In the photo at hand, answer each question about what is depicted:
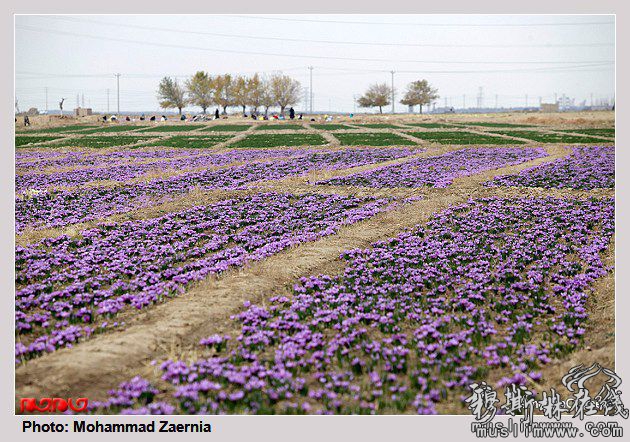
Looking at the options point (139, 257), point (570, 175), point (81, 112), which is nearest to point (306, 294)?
point (139, 257)

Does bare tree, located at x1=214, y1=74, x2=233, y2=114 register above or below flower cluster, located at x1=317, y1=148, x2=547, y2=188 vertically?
above

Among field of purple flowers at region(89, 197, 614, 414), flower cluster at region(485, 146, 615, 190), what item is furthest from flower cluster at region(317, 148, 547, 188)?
field of purple flowers at region(89, 197, 614, 414)

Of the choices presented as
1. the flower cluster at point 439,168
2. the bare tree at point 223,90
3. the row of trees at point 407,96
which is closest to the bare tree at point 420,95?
the row of trees at point 407,96

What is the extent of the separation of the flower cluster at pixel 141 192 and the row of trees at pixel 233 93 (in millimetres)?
110702

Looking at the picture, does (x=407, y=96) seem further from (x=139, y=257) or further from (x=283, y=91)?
(x=139, y=257)

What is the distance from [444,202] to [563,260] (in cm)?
625

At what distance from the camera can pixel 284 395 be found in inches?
225

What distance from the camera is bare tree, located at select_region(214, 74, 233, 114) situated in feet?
440

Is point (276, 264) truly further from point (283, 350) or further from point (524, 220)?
point (524, 220)

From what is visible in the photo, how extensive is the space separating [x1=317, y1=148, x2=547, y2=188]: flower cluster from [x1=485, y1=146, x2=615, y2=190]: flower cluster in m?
1.97

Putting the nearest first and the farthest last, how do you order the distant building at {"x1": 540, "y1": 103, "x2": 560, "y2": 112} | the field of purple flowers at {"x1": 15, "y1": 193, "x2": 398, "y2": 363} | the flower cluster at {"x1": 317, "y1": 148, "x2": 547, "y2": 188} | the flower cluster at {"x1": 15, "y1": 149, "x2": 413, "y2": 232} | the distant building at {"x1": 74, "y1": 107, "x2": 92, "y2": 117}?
the field of purple flowers at {"x1": 15, "y1": 193, "x2": 398, "y2": 363}, the flower cluster at {"x1": 15, "y1": 149, "x2": 413, "y2": 232}, the flower cluster at {"x1": 317, "y1": 148, "x2": 547, "y2": 188}, the distant building at {"x1": 74, "y1": 107, "x2": 92, "y2": 117}, the distant building at {"x1": 540, "y1": 103, "x2": 560, "y2": 112}

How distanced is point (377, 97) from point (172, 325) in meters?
144

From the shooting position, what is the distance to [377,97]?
144500 millimetres

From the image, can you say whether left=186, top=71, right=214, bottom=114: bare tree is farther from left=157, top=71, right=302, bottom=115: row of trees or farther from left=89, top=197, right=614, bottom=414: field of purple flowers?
left=89, top=197, right=614, bottom=414: field of purple flowers
